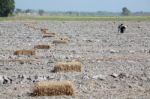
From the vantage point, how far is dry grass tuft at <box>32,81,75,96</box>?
19.3 m

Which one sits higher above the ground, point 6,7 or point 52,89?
point 52,89

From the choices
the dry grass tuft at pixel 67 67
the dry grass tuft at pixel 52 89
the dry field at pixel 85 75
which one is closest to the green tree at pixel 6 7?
the dry field at pixel 85 75

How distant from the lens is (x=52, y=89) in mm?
19312

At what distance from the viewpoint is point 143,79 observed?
2298cm

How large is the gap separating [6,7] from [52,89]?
141 metres

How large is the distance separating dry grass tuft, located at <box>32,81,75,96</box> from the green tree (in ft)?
450

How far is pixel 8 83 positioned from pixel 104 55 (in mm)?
13638

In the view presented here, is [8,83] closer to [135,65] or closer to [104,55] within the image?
[135,65]

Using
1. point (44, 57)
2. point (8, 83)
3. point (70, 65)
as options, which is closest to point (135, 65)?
point (70, 65)

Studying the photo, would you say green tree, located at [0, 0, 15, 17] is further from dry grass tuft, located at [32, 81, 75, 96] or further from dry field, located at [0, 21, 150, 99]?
dry grass tuft, located at [32, 81, 75, 96]

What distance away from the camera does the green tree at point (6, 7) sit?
155 metres

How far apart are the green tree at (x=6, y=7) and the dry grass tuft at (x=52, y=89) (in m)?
137

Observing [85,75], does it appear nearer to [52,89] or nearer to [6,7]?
[52,89]

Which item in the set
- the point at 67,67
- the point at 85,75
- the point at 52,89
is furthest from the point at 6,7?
the point at 52,89
